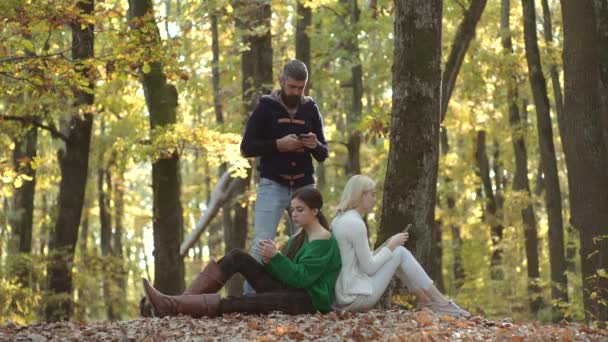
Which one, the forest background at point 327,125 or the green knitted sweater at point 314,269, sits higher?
the forest background at point 327,125

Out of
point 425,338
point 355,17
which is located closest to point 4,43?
point 425,338

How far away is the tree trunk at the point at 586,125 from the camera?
38.7 ft

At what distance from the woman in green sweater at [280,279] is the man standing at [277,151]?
1.42ft

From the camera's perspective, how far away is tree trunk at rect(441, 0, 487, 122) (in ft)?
43.5

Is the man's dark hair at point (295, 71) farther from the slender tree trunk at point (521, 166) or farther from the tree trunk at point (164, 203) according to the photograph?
the slender tree trunk at point (521, 166)

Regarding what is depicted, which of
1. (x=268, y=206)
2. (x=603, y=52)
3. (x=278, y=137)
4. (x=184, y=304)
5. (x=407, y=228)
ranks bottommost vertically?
(x=184, y=304)

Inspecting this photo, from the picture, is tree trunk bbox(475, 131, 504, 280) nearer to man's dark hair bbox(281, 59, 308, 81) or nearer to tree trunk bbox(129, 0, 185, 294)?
tree trunk bbox(129, 0, 185, 294)

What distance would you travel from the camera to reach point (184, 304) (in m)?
8.07

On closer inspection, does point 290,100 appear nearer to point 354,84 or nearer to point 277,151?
point 277,151

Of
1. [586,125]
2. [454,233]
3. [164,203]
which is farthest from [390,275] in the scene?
[454,233]

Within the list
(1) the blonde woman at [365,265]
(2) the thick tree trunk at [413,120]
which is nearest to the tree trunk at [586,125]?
(2) the thick tree trunk at [413,120]

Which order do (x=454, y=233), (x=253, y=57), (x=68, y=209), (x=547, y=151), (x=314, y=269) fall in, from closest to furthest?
(x=314, y=269) < (x=68, y=209) < (x=253, y=57) < (x=547, y=151) < (x=454, y=233)

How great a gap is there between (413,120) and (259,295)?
231cm

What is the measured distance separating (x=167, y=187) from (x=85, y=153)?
257cm
